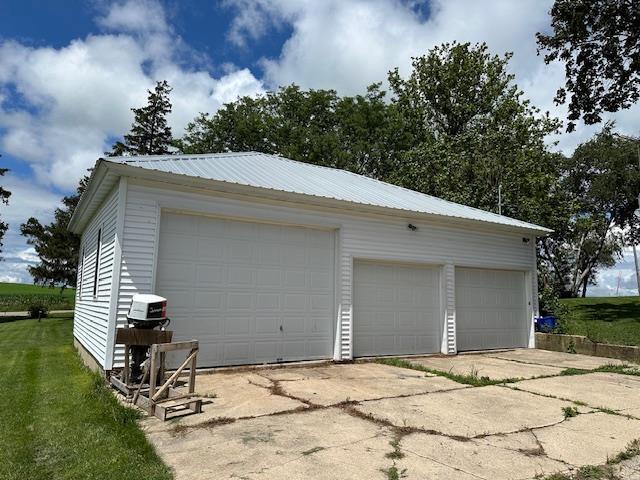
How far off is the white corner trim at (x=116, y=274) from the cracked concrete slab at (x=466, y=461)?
179 inches

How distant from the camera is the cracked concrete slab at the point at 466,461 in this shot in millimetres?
3238

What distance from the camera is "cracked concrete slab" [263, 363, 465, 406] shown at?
575 cm

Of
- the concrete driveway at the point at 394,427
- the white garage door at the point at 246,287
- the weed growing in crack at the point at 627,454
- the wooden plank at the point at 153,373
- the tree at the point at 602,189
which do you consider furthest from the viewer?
the tree at the point at 602,189

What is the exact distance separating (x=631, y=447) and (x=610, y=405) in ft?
6.02

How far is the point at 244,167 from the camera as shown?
930 centimetres

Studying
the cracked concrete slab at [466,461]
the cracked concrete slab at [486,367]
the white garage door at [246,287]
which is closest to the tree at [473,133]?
the cracked concrete slab at [486,367]

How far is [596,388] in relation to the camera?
255 inches

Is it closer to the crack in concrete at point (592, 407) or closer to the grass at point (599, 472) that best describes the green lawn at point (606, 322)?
the crack in concrete at point (592, 407)

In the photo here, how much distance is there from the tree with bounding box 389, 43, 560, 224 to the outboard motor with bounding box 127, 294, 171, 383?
15.4 metres

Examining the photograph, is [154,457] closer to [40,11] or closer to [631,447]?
[631,447]

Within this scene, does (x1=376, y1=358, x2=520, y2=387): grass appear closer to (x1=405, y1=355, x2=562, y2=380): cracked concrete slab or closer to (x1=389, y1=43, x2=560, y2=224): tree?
(x1=405, y1=355, x2=562, y2=380): cracked concrete slab

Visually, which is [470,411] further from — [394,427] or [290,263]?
[290,263]

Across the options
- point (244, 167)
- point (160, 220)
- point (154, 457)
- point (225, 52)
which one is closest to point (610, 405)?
point (154, 457)

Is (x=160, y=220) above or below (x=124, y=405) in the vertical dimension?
above
